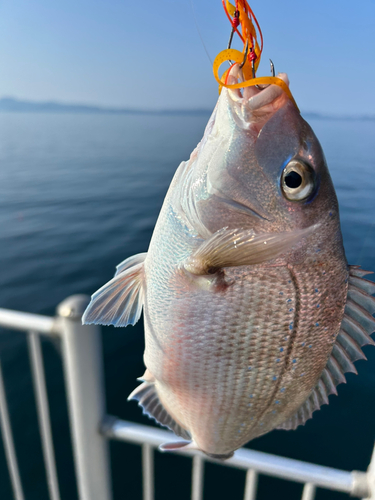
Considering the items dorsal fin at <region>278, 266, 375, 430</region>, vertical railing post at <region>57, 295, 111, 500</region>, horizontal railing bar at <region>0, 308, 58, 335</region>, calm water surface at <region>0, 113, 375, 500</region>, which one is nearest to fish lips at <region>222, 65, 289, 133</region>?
dorsal fin at <region>278, 266, 375, 430</region>

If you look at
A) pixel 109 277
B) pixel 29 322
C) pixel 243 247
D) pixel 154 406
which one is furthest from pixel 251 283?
pixel 109 277

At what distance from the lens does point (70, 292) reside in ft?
14.1

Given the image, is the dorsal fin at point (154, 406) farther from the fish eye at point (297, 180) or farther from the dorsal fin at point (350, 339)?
the fish eye at point (297, 180)

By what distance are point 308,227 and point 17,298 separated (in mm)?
4291

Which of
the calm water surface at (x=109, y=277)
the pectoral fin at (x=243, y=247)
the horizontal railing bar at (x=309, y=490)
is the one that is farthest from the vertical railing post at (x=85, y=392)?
the calm water surface at (x=109, y=277)

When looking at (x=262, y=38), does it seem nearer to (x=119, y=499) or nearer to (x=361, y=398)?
(x=119, y=499)

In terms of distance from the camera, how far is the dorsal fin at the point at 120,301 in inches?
32.5

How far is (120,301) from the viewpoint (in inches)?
33.9

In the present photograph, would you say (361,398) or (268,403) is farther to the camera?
(361,398)

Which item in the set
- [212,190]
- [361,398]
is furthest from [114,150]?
[212,190]

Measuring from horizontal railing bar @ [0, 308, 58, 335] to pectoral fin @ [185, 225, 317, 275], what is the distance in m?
0.92

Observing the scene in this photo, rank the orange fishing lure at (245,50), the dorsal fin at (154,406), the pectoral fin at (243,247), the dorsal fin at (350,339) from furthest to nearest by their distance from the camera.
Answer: the dorsal fin at (154,406), the dorsal fin at (350,339), the pectoral fin at (243,247), the orange fishing lure at (245,50)

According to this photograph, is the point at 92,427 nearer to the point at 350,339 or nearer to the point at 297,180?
the point at 350,339

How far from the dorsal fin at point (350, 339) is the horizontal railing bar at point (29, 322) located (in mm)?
963
